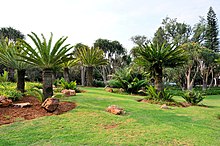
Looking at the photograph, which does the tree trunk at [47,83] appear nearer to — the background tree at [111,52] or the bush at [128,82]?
the bush at [128,82]

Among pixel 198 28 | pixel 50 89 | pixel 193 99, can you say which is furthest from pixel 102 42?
pixel 50 89

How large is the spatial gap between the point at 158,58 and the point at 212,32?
115 feet

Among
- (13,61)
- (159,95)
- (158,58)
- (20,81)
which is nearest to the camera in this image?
(13,61)

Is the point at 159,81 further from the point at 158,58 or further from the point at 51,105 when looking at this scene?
the point at 51,105

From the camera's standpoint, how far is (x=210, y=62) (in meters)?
29.9

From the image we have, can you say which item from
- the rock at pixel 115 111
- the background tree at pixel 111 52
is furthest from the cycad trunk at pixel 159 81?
the background tree at pixel 111 52

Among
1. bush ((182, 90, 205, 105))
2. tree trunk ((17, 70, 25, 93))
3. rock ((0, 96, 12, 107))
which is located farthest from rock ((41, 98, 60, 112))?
bush ((182, 90, 205, 105))

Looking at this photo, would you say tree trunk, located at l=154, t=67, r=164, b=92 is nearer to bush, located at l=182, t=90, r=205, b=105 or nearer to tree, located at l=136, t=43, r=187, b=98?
tree, located at l=136, t=43, r=187, b=98

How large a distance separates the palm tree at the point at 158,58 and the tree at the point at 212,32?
1269 inches

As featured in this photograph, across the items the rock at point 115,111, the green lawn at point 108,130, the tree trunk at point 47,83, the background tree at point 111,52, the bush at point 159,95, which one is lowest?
the green lawn at point 108,130

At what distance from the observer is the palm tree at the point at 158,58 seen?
10.9 meters

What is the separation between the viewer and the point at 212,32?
40.8 metres

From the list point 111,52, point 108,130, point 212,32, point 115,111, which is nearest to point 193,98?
point 115,111

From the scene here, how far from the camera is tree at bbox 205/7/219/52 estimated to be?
132ft
